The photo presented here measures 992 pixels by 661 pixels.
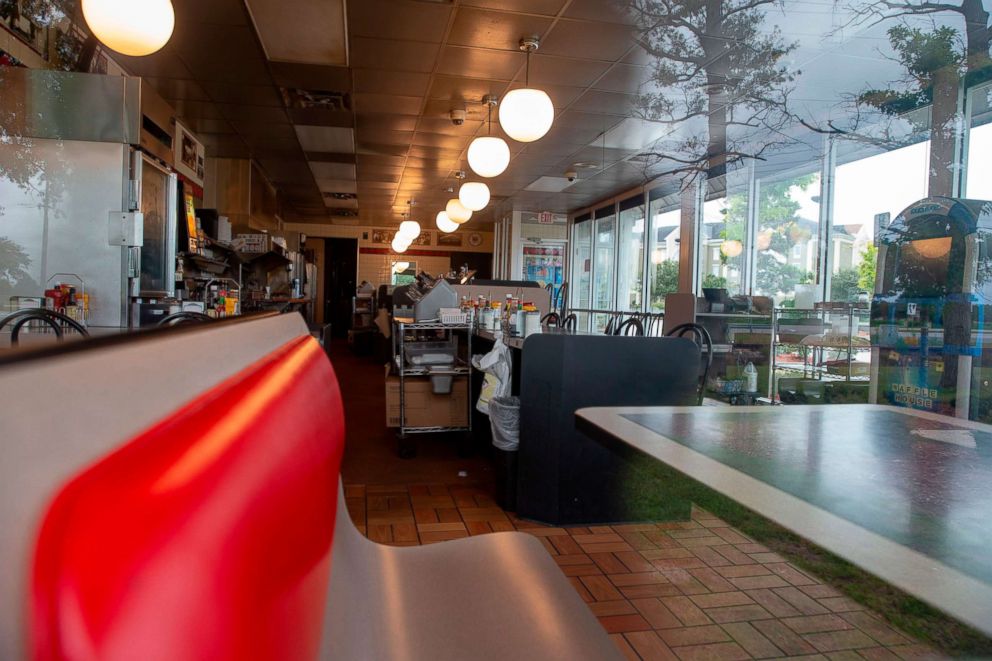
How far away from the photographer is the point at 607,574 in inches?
99.5

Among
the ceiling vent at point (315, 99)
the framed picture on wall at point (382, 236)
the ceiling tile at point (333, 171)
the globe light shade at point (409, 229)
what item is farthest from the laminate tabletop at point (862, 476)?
the framed picture on wall at point (382, 236)

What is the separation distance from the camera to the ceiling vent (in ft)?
19.6

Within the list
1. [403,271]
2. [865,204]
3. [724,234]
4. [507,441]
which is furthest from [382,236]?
[507,441]

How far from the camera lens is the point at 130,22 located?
9.18 feet

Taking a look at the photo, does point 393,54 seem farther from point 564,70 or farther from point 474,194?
point 474,194

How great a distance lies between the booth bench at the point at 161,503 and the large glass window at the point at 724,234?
24.2 feet

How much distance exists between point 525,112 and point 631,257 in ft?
23.7

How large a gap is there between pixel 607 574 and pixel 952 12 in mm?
4248

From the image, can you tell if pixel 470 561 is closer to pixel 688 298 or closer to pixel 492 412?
pixel 492 412

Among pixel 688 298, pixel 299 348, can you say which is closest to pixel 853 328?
pixel 688 298

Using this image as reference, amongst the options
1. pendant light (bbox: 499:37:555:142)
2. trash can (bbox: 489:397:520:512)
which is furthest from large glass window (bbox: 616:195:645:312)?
trash can (bbox: 489:397:520:512)

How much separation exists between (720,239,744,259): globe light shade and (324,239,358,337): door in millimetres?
10895

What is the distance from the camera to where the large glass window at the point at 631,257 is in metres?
10.6

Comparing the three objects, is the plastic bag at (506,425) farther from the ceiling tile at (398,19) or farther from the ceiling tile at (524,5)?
the ceiling tile at (398,19)
